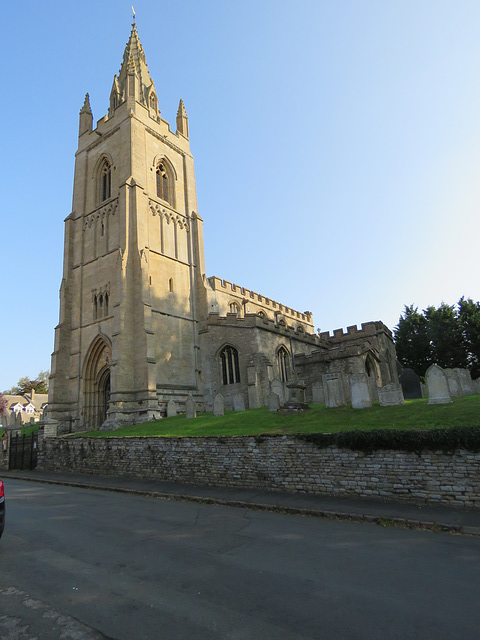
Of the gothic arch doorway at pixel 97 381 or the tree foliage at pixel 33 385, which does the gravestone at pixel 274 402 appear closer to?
the gothic arch doorway at pixel 97 381

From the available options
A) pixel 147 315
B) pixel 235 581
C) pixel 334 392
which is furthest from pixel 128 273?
pixel 235 581

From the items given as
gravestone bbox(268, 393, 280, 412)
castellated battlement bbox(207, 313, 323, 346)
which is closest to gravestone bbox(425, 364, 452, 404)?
gravestone bbox(268, 393, 280, 412)

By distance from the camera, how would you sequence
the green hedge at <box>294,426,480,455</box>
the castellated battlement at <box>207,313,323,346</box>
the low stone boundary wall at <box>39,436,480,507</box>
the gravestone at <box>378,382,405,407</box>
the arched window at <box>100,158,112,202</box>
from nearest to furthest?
the green hedge at <box>294,426,480,455</box>
the low stone boundary wall at <box>39,436,480,507</box>
the gravestone at <box>378,382,405,407</box>
the castellated battlement at <box>207,313,323,346</box>
the arched window at <box>100,158,112,202</box>

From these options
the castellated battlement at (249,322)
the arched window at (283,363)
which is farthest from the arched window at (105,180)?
the arched window at (283,363)

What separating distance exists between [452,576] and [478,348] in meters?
34.5

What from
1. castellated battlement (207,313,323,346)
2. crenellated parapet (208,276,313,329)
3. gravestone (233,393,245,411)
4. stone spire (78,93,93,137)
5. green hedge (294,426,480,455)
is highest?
stone spire (78,93,93,137)

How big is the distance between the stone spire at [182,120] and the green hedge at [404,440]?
34.8m

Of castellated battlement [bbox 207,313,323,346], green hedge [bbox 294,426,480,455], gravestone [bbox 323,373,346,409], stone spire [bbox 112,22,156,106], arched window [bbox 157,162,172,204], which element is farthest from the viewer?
arched window [bbox 157,162,172,204]

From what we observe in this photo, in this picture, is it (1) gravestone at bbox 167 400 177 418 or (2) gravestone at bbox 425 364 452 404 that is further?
(1) gravestone at bbox 167 400 177 418

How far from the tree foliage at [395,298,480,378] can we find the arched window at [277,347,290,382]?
53.4ft

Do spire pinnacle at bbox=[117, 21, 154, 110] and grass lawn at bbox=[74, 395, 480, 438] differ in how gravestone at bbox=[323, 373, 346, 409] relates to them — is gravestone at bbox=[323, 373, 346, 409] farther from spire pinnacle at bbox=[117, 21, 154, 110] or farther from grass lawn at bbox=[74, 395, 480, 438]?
spire pinnacle at bbox=[117, 21, 154, 110]

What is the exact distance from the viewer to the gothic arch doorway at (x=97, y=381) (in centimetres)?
2605

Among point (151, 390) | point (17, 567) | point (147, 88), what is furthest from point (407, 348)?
point (17, 567)

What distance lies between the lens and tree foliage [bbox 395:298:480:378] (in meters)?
33.9
